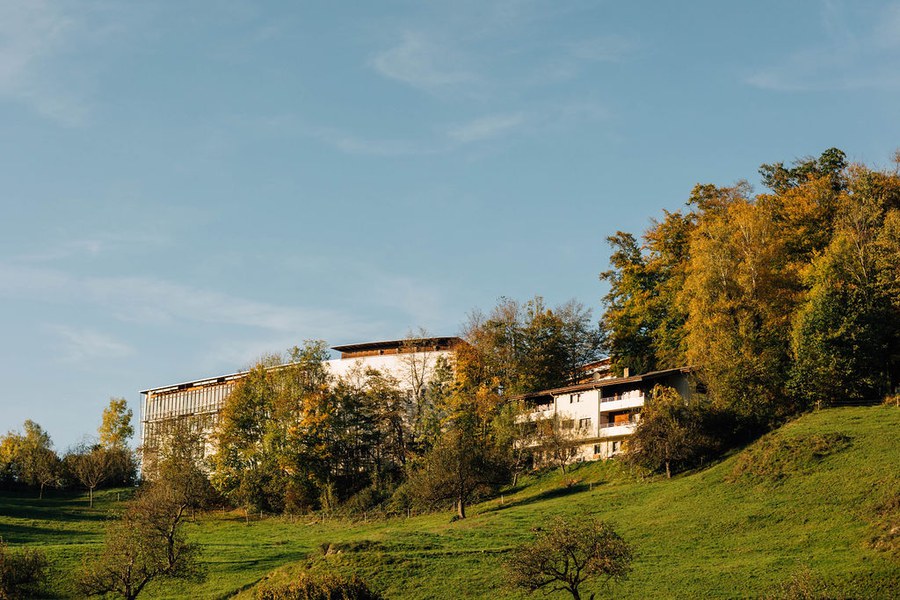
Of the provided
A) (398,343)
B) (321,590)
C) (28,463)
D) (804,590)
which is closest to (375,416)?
(398,343)

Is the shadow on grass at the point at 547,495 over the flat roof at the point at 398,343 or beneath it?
beneath

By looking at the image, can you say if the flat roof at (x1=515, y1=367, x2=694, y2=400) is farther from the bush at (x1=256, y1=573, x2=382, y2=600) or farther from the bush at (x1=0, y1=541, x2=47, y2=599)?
the bush at (x1=0, y1=541, x2=47, y2=599)

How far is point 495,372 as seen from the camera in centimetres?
10856

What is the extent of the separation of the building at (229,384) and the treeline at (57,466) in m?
3.27

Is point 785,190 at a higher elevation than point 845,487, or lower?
higher

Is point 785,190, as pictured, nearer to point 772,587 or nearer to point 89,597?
point 772,587

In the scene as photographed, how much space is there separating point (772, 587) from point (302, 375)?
227 feet

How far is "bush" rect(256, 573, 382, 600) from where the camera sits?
50656 mm

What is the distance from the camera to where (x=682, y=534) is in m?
63.2

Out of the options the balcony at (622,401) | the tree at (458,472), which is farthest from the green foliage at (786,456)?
the tree at (458,472)

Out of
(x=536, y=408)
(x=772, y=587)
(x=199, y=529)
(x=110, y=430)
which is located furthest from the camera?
(x=110, y=430)

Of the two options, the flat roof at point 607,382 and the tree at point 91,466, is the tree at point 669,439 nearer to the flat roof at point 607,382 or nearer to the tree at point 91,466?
the flat roof at point 607,382

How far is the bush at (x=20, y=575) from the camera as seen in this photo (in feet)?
194

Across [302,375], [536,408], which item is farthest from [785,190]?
[302,375]
